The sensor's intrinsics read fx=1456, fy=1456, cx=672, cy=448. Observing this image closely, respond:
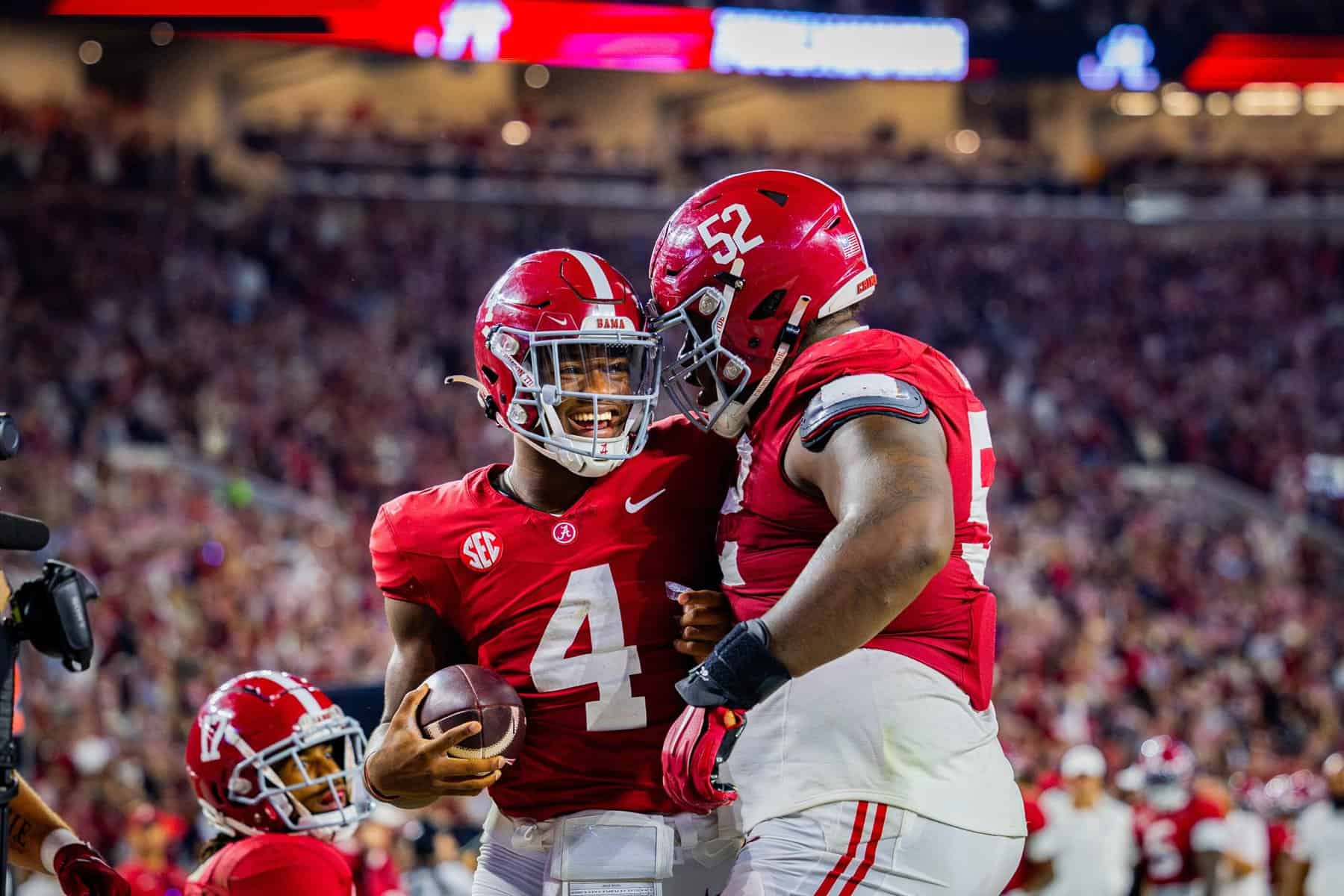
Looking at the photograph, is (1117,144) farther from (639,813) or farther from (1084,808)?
(639,813)

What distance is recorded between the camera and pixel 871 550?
2.11m

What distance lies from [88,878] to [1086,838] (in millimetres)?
5238

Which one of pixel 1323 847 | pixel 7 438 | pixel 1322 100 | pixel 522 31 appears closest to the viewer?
pixel 7 438

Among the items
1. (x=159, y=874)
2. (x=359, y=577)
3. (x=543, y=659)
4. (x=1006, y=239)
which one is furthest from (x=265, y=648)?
(x=1006, y=239)

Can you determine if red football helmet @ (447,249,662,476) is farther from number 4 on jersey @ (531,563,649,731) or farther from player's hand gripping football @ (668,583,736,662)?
player's hand gripping football @ (668,583,736,662)

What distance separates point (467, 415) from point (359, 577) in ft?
13.8

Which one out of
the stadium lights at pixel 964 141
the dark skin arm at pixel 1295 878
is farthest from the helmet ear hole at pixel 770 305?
the stadium lights at pixel 964 141

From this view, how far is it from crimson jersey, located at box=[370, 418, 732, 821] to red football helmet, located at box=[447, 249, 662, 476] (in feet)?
0.40

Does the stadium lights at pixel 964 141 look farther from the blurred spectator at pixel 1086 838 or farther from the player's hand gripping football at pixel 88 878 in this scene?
the player's hand gripping football at pixel 88 878

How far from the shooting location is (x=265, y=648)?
1001 cm

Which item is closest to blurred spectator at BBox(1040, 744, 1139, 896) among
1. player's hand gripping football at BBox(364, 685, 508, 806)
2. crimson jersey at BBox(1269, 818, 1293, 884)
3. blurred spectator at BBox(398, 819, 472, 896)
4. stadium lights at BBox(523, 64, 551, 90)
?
crimson jersey at BBox(1269, 818, 1293, 884)

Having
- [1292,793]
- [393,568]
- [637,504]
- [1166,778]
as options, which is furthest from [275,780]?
[1292,793]

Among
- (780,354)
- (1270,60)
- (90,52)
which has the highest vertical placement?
(90,52)

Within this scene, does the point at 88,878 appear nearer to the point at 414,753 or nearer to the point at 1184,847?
the point at 414,753
